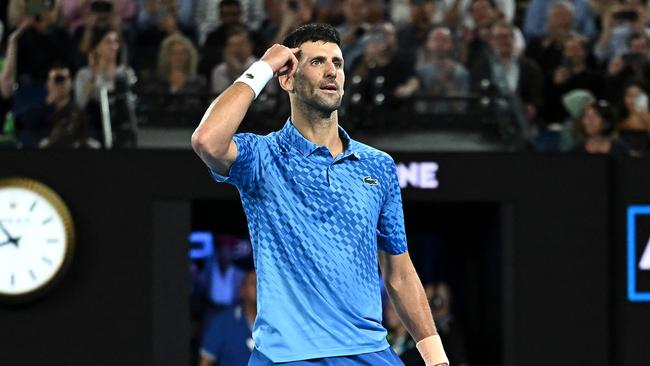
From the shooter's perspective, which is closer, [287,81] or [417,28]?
[287,81]

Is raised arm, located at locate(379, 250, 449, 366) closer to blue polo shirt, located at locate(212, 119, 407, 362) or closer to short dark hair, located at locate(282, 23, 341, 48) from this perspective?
blue polo shirt, located at locate(212, 119, 407, 362)

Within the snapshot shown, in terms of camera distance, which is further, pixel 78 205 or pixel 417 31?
pixel 417 31

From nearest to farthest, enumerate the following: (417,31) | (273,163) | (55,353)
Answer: (273,163), (55,353), (417,31)

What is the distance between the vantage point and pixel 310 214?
4.38 metres

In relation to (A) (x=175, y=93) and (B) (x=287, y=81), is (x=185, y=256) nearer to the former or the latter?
(A) (x=175, y=93)

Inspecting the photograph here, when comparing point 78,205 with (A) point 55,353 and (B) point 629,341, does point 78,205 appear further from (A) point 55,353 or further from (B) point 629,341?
(B) point 629,341

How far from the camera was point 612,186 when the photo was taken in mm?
9430

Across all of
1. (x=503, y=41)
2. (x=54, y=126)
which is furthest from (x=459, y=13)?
(x=54, y=126)

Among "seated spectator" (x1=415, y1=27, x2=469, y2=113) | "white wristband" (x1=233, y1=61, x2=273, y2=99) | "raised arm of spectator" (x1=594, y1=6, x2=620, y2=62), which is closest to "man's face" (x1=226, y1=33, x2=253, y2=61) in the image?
"seated spectator" (x1=415, y1=27, x2=469, y2=113)

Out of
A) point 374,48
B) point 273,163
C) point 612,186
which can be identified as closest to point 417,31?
point 374,48

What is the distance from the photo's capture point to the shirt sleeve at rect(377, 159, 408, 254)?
4.62 meters

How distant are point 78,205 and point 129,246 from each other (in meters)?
0.44

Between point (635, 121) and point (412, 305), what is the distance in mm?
5510

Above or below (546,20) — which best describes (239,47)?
below
